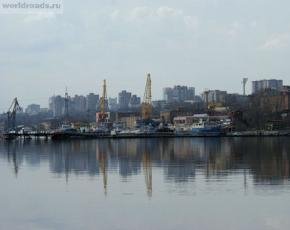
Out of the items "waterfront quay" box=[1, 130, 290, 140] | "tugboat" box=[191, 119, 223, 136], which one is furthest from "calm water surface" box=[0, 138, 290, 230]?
"tugboat" box=[191, 119, 223, 136]

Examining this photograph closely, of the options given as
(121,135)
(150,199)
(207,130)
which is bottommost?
(121,135)

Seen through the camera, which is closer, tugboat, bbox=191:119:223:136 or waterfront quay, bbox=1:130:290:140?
waterfront quay, bbox=1:130:290:140

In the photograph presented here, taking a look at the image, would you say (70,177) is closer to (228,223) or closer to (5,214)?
(5,214)

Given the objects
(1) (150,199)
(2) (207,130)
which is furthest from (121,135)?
(1) (150,199)

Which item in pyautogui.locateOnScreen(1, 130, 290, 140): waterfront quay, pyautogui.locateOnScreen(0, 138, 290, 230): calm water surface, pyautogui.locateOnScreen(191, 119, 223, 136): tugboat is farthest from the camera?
pyautogui.locateOnScreen(191, 119, 223, 136): tugboat

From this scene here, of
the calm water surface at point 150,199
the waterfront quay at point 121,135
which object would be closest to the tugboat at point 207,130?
the waterfront quay at point 121,135

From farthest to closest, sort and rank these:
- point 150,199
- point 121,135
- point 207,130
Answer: point 207,130
point 121,135
point 150,199

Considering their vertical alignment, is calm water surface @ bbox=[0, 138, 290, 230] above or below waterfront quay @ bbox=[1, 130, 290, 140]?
above

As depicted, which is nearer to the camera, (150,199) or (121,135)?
(150,199)

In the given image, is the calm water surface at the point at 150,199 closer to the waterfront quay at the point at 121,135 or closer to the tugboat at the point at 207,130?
the waterfront quay at the point at 121,135

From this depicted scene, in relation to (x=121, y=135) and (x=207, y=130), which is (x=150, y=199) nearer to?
(x=121, y=135)

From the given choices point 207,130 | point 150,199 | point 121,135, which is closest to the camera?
point 150,199

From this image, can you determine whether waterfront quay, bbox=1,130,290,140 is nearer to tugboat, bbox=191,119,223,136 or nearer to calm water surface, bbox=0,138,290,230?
tugboat, bbox=191,119,223,136

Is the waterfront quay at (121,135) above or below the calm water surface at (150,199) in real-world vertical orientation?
below
